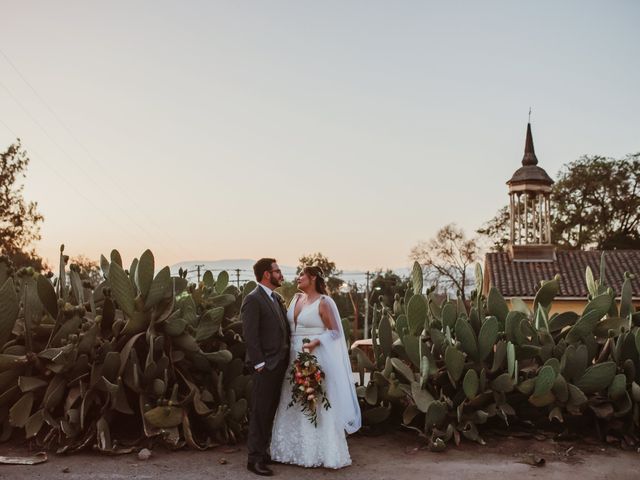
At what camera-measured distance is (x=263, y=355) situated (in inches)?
242

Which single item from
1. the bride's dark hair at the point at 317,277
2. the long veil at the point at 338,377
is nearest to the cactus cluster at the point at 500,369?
the long veil at the point at 338,377

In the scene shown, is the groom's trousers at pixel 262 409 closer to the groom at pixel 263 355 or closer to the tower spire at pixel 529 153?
the groom at pixel 263 355

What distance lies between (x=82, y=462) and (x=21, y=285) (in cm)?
220

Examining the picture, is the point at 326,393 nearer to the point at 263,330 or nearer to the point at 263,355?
the point at 263,355

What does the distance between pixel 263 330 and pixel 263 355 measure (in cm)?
20

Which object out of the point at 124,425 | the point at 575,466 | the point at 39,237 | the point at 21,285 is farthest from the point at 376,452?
the point at 39,237

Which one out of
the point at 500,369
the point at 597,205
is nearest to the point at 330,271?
the point at 597,205

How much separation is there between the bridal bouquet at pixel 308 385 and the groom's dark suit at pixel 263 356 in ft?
0.45

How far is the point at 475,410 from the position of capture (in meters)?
6.90

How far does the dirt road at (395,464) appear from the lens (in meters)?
5.90

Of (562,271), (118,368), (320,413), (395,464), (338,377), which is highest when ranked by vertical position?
(562,271)

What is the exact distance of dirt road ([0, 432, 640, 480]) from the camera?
590 cm

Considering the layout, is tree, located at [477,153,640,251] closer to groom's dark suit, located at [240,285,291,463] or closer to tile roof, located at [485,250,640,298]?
tile roof, located at [485,250,640,298]

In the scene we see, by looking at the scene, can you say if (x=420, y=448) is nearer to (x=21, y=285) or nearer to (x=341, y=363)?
(x=341, y=363)
